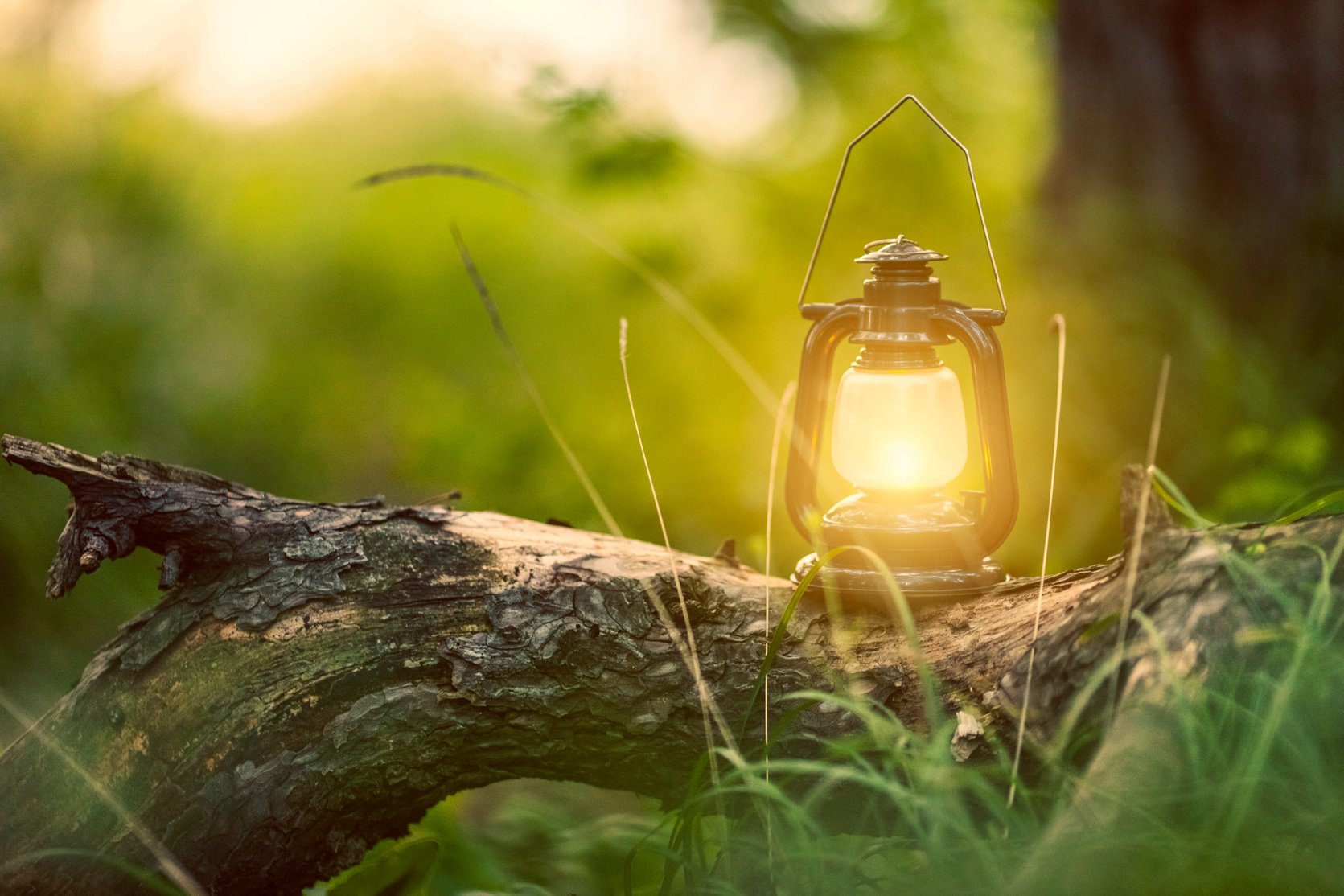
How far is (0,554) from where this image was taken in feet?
11.9

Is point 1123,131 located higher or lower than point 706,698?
higher

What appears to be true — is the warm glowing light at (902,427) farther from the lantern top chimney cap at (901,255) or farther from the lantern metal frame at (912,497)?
the lantern top chimney cap at (901,255)

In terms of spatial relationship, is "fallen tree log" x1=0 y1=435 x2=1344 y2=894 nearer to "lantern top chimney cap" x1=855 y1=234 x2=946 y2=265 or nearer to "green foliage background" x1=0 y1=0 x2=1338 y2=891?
"green foliage background" x1=0 y1=0 x2=1338 y2=891

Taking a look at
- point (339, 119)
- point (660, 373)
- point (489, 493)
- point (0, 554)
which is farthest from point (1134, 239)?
point (339, 119)

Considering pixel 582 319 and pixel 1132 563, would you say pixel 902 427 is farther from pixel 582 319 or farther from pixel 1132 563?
pixel 582 319

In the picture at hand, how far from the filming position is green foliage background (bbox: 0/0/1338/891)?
357cm

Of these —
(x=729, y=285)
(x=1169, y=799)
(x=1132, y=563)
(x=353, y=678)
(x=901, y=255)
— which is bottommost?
(x=1169, y=799)

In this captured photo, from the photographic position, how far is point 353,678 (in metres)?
1.58

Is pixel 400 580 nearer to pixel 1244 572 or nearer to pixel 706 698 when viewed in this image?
pixel 706 698

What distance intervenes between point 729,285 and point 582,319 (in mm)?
1977

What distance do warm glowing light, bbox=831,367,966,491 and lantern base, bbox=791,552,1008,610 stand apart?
16 cm

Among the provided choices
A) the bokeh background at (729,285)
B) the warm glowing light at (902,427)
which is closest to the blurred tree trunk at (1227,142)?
the bokeh background at (729,285)

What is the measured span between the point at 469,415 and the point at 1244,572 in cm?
394

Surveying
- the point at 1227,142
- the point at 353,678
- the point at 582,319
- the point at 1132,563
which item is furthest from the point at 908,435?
the point at 582,319
